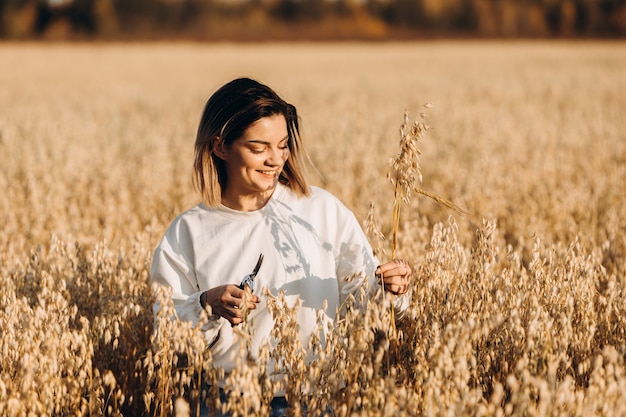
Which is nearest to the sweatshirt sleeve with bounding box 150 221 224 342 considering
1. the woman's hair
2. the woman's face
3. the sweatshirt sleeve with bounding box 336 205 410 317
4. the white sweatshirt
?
the white sweatshirt

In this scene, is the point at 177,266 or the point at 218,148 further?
the point at 218,148

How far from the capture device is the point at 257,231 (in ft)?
8.72

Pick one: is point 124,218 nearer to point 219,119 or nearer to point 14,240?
point 14,240

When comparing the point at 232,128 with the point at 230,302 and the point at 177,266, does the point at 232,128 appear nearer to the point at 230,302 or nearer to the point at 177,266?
the point at 177,266

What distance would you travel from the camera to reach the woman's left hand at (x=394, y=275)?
2361 millimetres

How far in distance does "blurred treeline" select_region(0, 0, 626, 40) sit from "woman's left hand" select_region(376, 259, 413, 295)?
5063 centimetres

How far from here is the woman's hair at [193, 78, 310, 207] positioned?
262 centimetres

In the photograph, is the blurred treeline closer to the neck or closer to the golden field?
the golden field

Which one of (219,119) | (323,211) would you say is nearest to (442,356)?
(323,211)

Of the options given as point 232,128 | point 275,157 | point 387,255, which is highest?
point 232,128

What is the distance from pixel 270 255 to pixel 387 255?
133 centimetres

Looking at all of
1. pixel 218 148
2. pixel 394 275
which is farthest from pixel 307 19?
pixel 394 275

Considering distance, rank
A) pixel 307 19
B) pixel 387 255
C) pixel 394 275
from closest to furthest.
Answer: pixel 394 275 → pixel 387 255 → pixel 307 19

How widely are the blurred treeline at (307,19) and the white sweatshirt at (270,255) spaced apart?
5023cm
